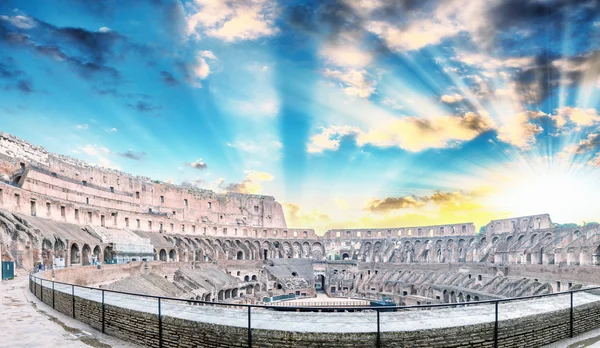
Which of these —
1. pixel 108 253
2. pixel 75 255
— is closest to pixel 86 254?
pixel 75 255

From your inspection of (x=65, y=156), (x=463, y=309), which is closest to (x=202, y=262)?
(x=65, y=156)

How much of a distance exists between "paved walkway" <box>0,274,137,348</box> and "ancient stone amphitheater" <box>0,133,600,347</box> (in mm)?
424

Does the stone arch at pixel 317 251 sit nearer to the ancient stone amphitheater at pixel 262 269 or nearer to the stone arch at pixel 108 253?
the ancient stone amphitheater at pixel 262 269

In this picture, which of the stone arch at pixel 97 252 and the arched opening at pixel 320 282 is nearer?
the stone arch at pixel 97 252

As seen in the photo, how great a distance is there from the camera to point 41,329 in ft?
38.8

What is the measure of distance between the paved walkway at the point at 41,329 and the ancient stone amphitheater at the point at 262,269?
0.42 metres

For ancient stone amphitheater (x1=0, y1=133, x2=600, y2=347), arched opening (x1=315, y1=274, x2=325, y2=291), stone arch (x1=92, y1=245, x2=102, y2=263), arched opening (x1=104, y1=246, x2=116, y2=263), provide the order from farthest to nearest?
1. arched opening (x1=315, y1=274, x2=325, y2=291)
2. arched opening (x1=104, y1=246, x2=116, y2=263)
3. stone arch (x1=92, y1=245, x2=102, y2=263)
4. ancient stone amphitheater (x1=0, y1=133, x2=600, y2=347)

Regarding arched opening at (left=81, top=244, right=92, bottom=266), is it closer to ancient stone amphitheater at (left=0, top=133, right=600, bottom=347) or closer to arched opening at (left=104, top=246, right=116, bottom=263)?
ancient stone amphitheater at (left=0, top=133, right=600, bottom=347)

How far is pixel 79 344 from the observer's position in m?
10.7

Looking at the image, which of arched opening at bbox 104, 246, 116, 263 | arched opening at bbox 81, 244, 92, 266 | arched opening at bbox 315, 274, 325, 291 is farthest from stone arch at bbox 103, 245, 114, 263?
arched opening at bbox 315, 274, 325, 291

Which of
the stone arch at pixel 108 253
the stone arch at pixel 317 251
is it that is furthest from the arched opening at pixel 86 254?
the stone arch at pixel 317 251

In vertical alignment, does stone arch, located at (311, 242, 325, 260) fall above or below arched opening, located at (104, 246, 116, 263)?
below

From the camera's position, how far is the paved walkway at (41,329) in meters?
10.6

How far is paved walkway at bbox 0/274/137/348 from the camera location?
1059 cm
